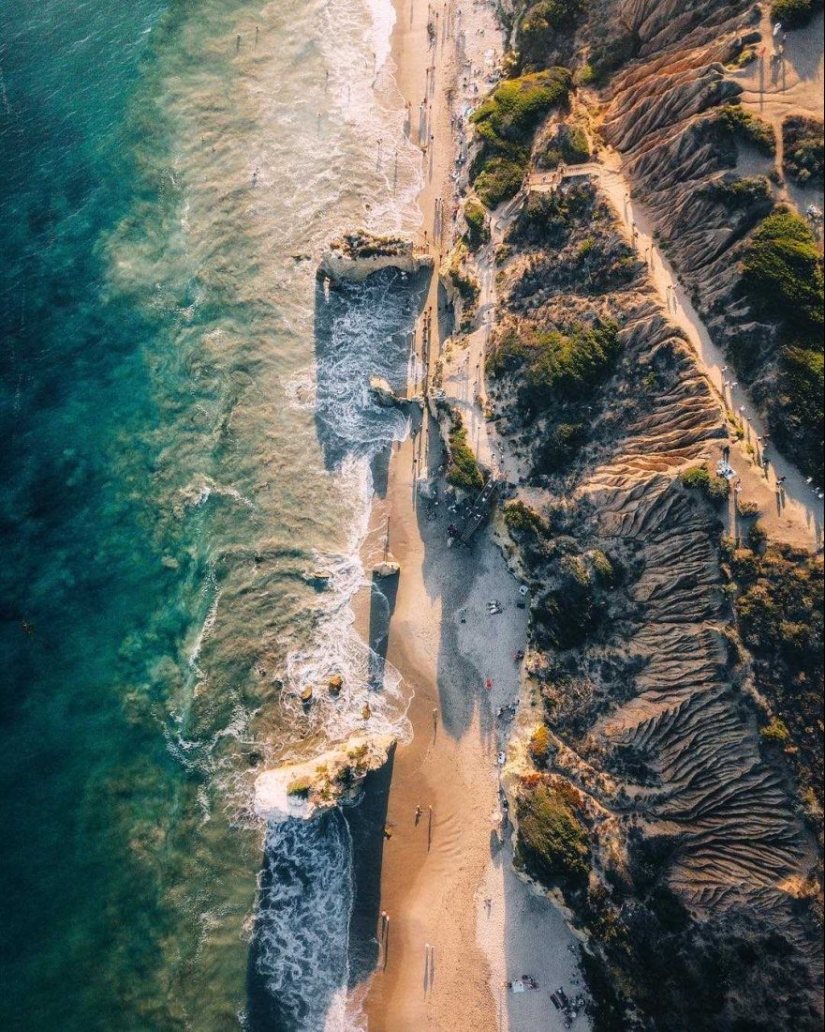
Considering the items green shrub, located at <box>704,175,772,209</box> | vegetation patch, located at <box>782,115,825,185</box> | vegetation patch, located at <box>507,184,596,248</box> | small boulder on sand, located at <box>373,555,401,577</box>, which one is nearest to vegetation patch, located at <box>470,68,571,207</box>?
vegetation patch, located at <box>507,184,596,248</box>

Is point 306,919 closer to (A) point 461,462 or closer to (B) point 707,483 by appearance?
(A) point 461,462

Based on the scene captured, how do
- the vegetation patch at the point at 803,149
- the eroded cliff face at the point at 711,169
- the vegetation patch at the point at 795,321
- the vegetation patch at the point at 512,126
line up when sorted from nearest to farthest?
the vegetation patch at the point at 795,321
the vegetation patch at the point at 803,149
the eroded cliff face at the point at 711,169
the vegetation patch at the point at 512,126

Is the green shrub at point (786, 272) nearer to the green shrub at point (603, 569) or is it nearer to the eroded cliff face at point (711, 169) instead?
the eroded cliff face at point (711, 169)

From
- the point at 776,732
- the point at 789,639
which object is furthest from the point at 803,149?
the point at 776,732

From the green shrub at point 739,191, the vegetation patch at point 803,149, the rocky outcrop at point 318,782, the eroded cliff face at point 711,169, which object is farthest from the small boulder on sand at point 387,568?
the vegetation patch at point 803,149

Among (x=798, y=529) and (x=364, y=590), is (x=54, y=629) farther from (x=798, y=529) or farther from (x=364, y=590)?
(x=798, y=529)

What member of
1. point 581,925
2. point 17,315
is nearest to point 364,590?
point 581,925

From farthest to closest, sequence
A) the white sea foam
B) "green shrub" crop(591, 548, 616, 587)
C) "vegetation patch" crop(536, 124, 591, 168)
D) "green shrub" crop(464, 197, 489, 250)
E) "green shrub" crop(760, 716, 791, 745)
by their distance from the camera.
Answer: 1. "green shrub" crop(464, 197, 489, 250)
2. "vegetation patch" crop(536, 124, 591, 168)
3. the white sea foam
4. "green shrub" crop(591, 548, 616, 587)
5. "green shrub" crop(760, 716, 791, 745)

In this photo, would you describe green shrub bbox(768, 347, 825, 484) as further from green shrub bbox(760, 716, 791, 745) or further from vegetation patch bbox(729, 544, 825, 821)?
green shrub bbox(760, 716, 791, 745)
